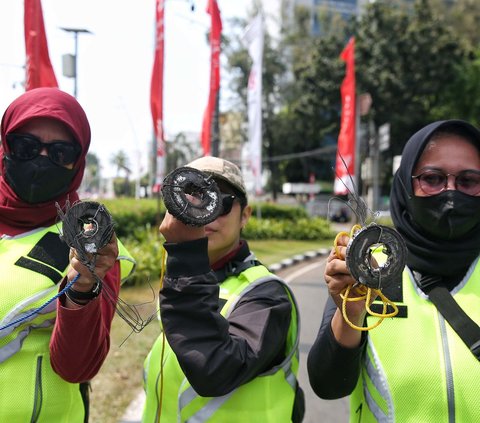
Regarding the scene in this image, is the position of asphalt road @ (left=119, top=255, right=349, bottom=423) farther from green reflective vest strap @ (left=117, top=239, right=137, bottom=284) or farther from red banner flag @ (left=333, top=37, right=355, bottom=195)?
red banner flag @ (left=333, top=37, right=355, bottom=195)

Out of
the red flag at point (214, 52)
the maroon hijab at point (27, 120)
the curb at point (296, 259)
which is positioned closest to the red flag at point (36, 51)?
the maroon hijab at point (27, 120)

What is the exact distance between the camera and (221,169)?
1712 millimetres

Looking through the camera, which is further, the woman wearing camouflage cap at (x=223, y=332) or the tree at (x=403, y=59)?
the tree at (x=403, y=59)

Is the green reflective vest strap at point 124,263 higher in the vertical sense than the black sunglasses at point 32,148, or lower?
lower

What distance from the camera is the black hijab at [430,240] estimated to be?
5.24 ft

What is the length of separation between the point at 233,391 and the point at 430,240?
0.80 metres

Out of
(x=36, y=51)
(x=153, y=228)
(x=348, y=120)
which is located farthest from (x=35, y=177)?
(x=348, y=120)

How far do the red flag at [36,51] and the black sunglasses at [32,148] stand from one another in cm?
262

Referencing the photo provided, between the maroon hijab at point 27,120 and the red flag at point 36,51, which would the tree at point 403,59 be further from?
the maroon hijab at point 27,120

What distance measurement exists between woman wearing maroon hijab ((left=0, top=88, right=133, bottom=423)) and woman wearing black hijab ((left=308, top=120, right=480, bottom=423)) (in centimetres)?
66

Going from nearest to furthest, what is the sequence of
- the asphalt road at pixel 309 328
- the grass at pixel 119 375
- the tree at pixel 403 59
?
the grass at pixel 119 375 < the asphalt road at pixel 309 328 < the tree at pixel 403 59

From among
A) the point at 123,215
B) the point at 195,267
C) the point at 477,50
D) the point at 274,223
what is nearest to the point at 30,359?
the point at 195,267

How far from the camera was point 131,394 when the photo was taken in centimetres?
400

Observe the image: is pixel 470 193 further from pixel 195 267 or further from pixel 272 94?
pixel 272 94
